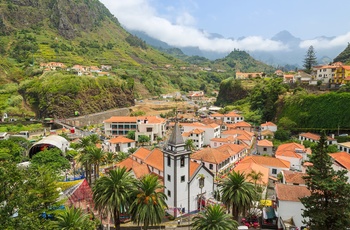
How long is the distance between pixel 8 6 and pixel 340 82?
167256 mm

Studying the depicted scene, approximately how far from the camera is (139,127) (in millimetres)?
70625

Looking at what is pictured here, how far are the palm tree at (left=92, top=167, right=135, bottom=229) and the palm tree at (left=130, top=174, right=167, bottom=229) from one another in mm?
910

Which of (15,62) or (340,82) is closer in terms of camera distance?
(340,82)

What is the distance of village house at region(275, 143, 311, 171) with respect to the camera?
4547cm

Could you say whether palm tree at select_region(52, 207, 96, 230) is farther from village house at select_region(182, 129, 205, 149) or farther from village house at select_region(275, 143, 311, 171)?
village house at select_region(182, 129, 205, 149)

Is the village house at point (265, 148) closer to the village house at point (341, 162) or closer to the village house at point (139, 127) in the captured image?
the village house at point (341, 162)

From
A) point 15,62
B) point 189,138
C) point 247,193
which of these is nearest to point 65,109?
point 15,62

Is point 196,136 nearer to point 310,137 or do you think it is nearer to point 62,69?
point 310,137

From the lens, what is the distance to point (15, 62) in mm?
120062

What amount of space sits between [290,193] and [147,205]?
15.7 m

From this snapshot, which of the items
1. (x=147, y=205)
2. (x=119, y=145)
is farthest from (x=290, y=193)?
(x=119, y=145)

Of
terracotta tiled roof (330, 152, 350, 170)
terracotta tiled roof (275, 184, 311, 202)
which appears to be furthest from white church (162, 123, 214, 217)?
terracotta tiled roof (330, 152, 350, 170)

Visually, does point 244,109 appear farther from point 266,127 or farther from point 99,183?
point 99,183

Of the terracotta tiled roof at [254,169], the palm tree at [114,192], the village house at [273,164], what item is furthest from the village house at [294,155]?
the palm tree at [114,192]
